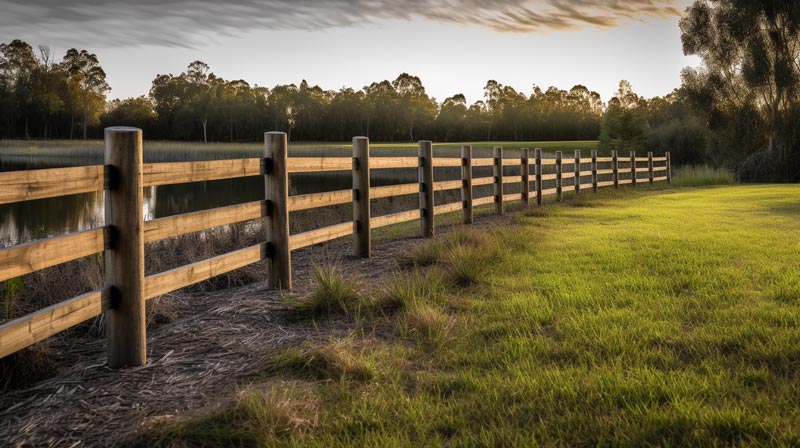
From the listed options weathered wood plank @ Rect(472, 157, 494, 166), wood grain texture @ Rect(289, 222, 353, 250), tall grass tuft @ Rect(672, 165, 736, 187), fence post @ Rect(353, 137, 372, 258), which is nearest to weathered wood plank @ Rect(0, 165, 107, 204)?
wood grain texture @ Rect(289, 222, 353, 250)

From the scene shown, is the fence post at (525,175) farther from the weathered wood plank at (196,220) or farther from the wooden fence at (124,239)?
the weathered wood plank at (196,220)

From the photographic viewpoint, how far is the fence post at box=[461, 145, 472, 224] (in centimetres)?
1119

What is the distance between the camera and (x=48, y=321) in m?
3.45

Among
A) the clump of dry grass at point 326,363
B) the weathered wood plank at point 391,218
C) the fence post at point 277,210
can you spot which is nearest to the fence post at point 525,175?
the weathered wood plank at point 391,218

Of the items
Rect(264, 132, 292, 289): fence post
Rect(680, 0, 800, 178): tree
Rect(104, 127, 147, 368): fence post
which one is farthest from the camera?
Rect(680, 0, 800, 178): tree

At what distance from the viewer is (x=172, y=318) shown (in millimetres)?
5211

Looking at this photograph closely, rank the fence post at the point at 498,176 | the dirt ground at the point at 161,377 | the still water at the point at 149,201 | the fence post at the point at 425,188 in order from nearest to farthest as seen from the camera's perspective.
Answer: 1. the dirt ground at the point at 161,377
2. the fence post at the point at 425,188
3. the fence post at the point at 498,176
4. the still water at the point at 149,201

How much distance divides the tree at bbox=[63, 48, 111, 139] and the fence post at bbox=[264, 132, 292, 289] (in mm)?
76070

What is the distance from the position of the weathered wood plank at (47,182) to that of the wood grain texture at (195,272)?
0.78 metres

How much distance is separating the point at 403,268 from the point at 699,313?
3347 millimetres

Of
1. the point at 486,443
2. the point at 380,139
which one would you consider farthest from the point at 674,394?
the point at 380,139

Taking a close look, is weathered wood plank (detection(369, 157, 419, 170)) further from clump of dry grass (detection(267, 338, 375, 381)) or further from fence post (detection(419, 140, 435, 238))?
clump of dry grass (detection(267, 338, 375, 381))

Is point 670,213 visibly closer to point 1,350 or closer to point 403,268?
point 403,268

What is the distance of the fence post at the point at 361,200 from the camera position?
7.80m
